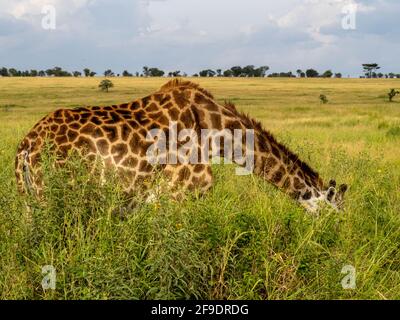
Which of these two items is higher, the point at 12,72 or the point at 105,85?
the point at 12,72

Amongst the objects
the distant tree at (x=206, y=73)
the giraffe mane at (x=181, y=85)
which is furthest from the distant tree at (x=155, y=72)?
the giraffe mane at (x=181, y=85)

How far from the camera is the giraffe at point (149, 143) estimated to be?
20.4ft

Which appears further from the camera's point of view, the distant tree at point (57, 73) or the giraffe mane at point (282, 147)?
the distant tree at point (57, 73)

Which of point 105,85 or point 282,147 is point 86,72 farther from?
point 282,147

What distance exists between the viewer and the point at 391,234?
5.79 metres

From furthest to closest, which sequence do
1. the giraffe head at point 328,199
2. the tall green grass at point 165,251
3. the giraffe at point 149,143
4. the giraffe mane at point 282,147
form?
the giraffe mane at point 282,147, the giraffe at point 149,143, the giraffe head at point 328,199, the tall green grass at point 165,251

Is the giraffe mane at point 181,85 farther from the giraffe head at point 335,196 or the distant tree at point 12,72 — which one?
the distant tree at point 12,72

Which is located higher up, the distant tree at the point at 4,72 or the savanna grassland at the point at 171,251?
the distant tree at the point at 4,72

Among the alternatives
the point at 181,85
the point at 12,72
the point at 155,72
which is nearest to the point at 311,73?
the point at 155,72

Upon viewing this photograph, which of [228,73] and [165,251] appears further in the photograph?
[228,73]

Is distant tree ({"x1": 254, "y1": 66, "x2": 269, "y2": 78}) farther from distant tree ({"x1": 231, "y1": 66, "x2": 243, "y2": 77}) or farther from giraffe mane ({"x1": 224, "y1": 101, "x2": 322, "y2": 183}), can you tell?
giraffe mane ({"x1": 224, "y1": 101, "x2": 322, "y2": 183})

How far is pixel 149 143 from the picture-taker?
20.8 feet

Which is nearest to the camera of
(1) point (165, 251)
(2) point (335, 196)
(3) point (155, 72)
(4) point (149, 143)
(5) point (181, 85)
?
(1) point (165, 251)
